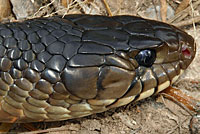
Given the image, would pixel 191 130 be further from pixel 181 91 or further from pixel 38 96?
pixel 38 96

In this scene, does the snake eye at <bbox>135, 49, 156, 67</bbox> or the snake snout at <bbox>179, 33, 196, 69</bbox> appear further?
the snake snout at <bbox>179, 33, 196, 69</bbox>

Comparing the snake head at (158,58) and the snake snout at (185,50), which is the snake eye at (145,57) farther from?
the snake snout at (185,50)

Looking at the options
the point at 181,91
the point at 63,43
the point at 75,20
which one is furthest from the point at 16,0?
the point at 181,91

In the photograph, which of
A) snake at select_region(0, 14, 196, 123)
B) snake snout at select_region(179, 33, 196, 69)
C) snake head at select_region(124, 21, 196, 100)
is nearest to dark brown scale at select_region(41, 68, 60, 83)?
snake at select_region(0, 14, 196, 123)

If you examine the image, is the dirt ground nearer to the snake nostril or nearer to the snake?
the snake

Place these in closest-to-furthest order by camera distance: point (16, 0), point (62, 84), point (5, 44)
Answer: point (62, 84) < point (5, 44) < point (16, 0)

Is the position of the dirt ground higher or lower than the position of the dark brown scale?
lower

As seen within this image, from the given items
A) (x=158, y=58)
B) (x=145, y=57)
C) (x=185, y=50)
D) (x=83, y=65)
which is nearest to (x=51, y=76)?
(x=83, y=65)

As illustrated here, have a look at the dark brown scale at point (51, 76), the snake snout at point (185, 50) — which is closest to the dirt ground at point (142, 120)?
the snake snout at point (185, 50)
